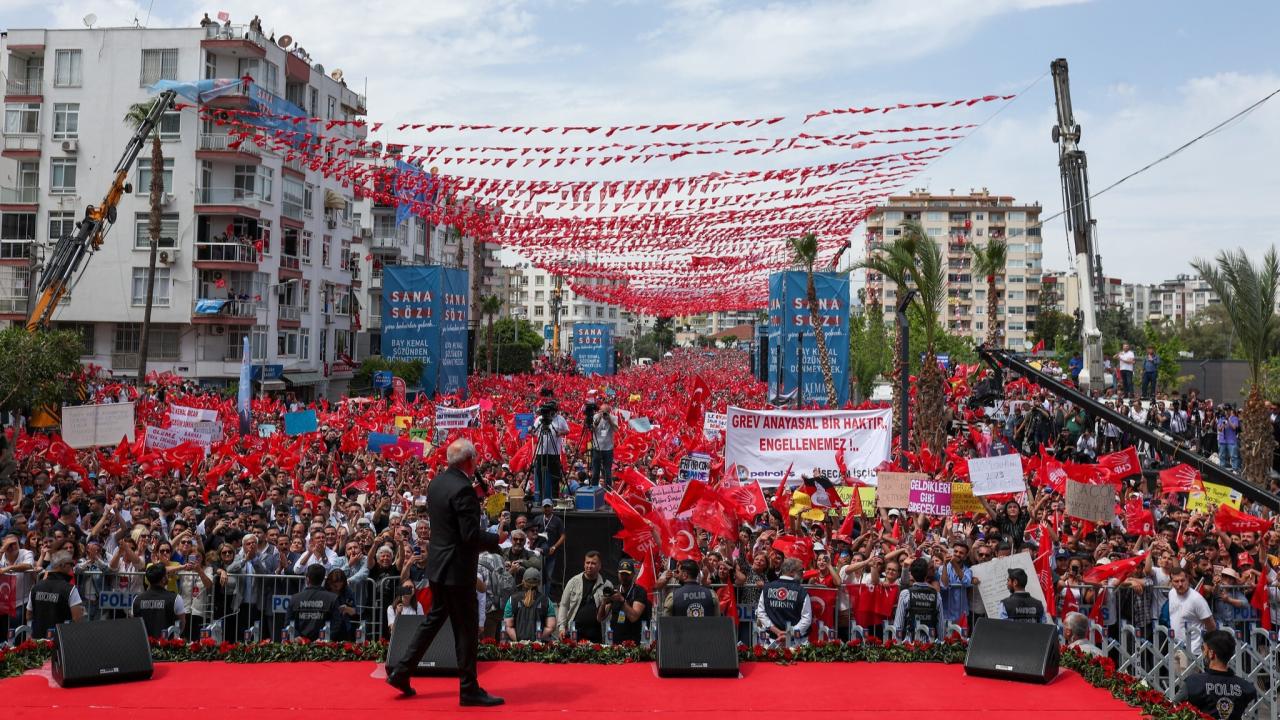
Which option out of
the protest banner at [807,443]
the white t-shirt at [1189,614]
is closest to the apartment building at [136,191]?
the protest banner at [807,443]

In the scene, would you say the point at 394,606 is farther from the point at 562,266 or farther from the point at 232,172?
the point at 232,172

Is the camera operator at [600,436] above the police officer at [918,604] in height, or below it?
above

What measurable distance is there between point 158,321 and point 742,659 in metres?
43.8

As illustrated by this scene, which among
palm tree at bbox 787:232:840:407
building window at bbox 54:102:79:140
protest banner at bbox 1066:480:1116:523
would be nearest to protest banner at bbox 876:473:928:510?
protest banner at bbox 1066:480:1116:523

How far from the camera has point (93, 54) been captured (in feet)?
156

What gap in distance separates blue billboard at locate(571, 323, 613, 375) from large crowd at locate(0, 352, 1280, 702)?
55.5 m

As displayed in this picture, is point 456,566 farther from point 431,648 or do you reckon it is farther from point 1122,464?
point 1122,464

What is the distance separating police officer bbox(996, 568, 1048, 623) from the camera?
9109 millimetres

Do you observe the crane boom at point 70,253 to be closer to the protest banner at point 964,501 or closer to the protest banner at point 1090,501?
the protest banner at point 964,501

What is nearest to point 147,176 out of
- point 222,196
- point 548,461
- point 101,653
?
point 222,196

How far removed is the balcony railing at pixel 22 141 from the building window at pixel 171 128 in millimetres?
5202

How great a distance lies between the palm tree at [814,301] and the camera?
122 feet

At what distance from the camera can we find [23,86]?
48.0 metres

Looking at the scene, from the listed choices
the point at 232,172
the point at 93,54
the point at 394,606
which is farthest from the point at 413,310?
the point at 394,606
